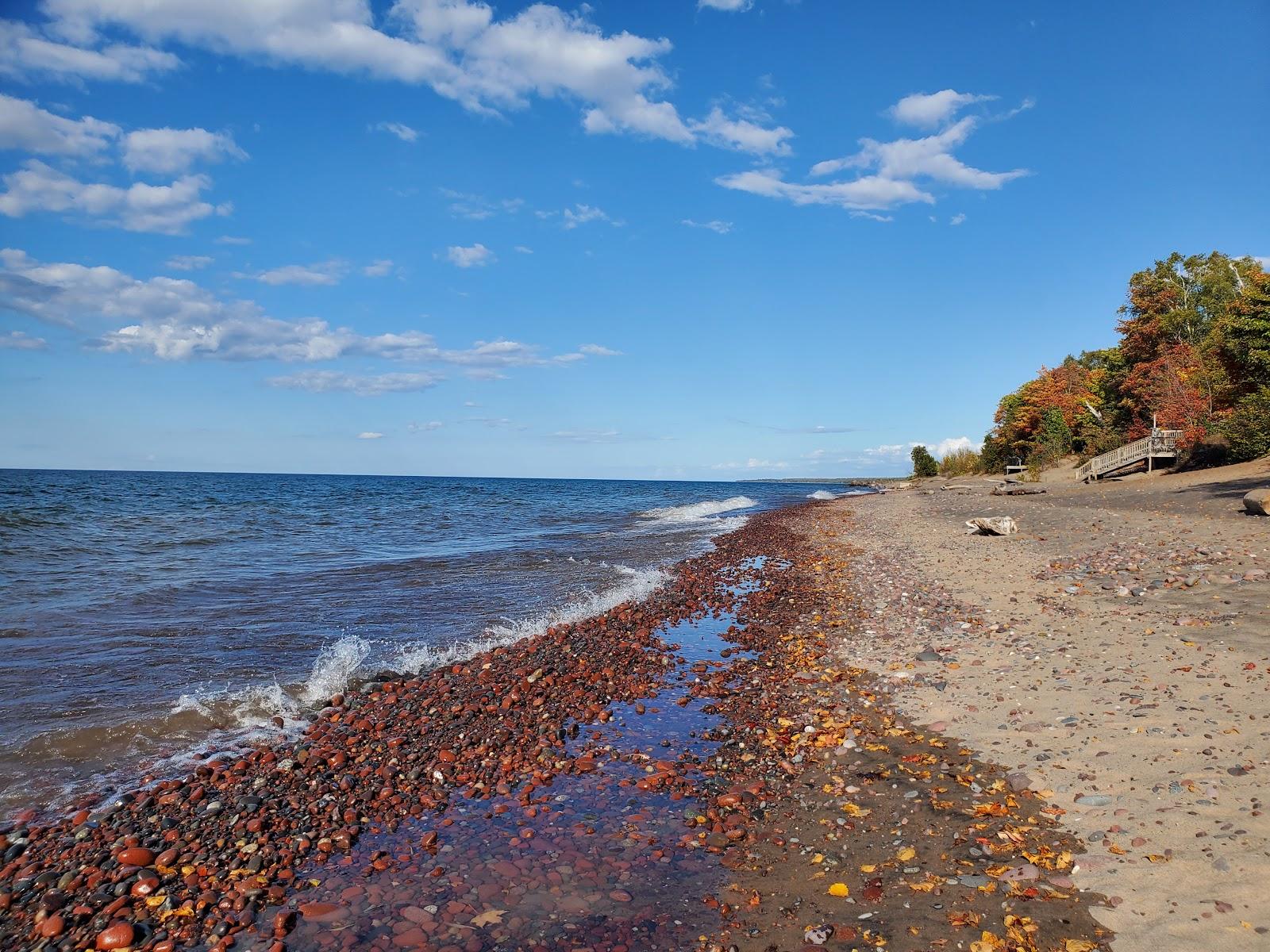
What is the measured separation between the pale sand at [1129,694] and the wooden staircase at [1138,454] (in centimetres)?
2895

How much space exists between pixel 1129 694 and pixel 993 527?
603 inches

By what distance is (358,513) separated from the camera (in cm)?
4869

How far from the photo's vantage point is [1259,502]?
61.5 ft

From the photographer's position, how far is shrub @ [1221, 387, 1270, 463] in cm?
2808

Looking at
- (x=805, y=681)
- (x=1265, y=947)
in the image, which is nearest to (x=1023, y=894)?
(x=1265, y=947)

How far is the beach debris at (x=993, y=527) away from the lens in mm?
21484

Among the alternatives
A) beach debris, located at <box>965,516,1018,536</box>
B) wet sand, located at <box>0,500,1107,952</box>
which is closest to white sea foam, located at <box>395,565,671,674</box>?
wet sand, located at <box>0,500,1107,952</box>

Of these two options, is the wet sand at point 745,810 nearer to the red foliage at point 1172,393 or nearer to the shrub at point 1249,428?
the shrub at point 1249,428

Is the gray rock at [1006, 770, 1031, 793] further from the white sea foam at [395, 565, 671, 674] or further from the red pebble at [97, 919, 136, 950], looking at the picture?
the white sea foam at [395, 565, 671, 674]

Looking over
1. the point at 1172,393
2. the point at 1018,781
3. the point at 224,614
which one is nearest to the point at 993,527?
the point at 1018,781

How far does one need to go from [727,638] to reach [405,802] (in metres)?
7.25

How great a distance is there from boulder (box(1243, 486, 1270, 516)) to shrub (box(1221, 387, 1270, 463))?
8.54 metres

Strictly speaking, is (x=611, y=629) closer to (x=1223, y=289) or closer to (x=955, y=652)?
(x=955, y=652)

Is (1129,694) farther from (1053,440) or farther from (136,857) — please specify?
(1053,440)
